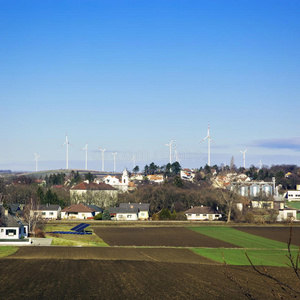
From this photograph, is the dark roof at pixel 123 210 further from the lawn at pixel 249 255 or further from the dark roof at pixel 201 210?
the lawn at pixel 249 255

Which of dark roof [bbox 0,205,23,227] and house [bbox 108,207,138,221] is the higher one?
dark roof [bbox 0,205,23,227]

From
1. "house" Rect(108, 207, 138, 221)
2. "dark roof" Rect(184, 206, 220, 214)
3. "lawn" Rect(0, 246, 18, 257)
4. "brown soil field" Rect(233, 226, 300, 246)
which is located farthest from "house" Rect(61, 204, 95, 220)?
"lawn" Rect(0, 246, 18, 257)

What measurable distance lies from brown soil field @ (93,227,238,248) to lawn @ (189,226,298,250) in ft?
5.21

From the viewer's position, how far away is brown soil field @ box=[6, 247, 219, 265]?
37.9 m

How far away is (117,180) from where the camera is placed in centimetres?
16375

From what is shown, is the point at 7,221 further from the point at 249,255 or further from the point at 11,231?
the point at 249,255

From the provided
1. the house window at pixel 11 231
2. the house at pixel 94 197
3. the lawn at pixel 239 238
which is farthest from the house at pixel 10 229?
the house at pixel 94 197

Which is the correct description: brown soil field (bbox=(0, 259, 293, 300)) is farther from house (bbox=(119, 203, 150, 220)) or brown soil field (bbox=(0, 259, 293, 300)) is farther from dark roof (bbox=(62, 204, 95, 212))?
house (bbox=(119, 203, 150, 220))

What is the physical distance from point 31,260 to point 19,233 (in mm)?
20085

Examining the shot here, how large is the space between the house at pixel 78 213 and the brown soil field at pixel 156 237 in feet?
71.6

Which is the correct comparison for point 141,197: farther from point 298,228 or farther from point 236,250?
point 236,250

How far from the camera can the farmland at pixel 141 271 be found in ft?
78.4

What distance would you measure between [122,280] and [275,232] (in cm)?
4248

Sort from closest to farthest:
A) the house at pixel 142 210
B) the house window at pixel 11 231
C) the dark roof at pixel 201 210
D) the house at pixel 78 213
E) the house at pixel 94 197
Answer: the house window at pixel 11 231
the house at pixel 78 213
the dark roof at pixel 201 210
the house at pixel 142 210
the house at pixel 94 197
